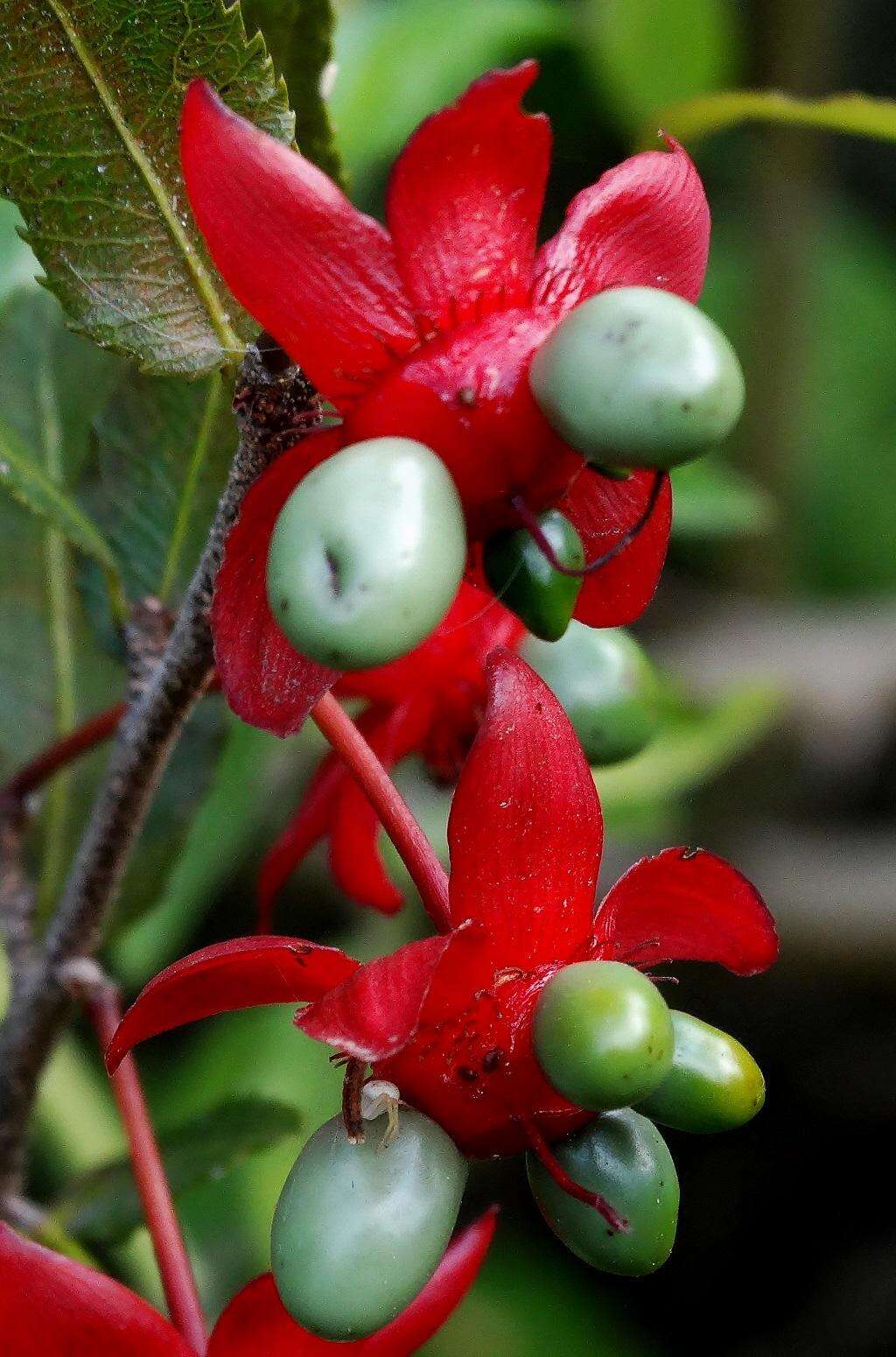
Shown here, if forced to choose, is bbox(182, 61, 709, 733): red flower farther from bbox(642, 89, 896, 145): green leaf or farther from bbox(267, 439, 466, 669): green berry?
bbox(642, 89, 896, 145): green leaf

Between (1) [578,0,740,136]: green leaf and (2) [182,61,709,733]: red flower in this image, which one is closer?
(2) [182,61,709,733]: red flower

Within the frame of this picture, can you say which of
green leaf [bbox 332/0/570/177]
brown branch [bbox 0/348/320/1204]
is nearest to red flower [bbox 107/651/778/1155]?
brown branch [bbox 0/348/320/1204]

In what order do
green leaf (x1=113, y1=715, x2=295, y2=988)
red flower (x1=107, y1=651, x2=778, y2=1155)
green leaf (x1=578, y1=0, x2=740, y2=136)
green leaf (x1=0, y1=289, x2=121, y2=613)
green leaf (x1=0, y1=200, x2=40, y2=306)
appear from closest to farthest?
red flower (x1=107, y1=651, x2=778, y2=1155) → green leaf (x1=0, y1=289, x2=121, y2=613) → green leaf (x1=0, y1=200, x2=40, y2=306) → green leaf (x1=113, y1=715, x2=295, y2=988) → green leaf (x1=578, y1=0, x2=740, y2=136)

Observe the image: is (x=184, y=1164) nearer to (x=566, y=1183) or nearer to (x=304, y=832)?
(x=304, y=832)

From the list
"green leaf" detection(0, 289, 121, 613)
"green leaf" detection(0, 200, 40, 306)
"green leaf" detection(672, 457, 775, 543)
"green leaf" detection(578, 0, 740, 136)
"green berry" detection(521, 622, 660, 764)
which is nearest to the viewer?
"green berry" detection(521, 622, 660, 764)

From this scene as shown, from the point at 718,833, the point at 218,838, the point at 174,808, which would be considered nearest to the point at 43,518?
the point at 174,808
